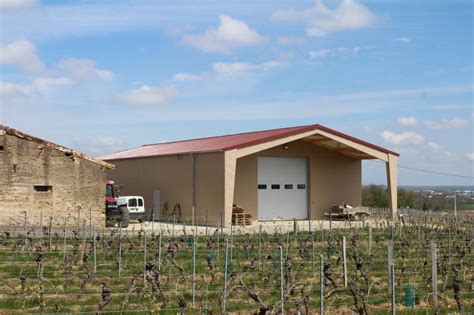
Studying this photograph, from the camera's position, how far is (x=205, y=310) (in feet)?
33.5

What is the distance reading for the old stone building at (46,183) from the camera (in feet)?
85.8

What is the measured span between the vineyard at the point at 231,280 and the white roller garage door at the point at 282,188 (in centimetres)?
1338

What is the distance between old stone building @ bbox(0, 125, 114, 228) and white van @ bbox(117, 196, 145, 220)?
2.99m

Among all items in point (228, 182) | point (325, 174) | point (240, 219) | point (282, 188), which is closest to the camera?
point (228, 182)

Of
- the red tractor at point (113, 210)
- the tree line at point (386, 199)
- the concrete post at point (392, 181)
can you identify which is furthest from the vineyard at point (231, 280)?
the tree line at point (386, 199)

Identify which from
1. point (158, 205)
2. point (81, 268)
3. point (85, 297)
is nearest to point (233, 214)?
point (158, 205)

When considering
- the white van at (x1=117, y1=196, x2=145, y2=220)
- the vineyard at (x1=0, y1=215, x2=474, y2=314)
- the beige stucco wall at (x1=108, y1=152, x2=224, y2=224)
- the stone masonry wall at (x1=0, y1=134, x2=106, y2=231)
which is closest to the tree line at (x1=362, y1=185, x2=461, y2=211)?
the beige stucco wall at (x1=108, y1=152, x2=224, y2=224)

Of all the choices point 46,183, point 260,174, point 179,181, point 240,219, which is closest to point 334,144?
point 260,174

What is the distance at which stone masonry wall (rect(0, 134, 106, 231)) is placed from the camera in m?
26.1

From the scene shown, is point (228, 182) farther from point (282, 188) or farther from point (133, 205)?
point (282, 188)

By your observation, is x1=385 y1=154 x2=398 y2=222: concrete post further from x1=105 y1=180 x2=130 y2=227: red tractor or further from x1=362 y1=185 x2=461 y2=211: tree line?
x1=362 y1=185 x2=461 y2=211: tree line

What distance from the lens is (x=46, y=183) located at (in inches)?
1056

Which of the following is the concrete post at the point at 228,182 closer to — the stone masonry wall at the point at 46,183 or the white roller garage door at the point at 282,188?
the white roller garage door at the point at 282,188

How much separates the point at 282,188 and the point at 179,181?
234 inches
